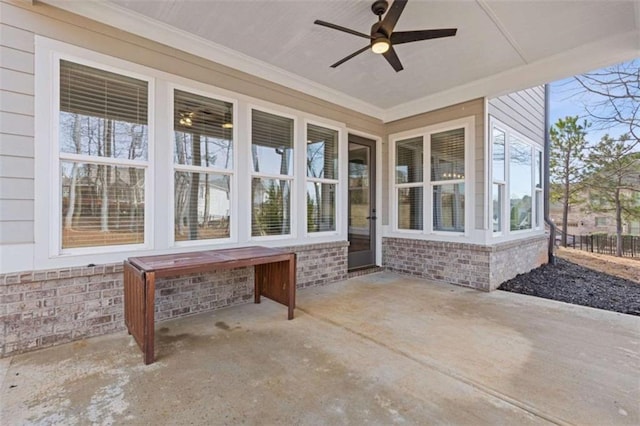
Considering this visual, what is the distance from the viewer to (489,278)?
4.67m

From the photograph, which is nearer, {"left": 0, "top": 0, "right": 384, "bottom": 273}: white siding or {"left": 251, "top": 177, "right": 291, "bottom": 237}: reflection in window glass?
{"left": 0, "top": 0, "right": 384, "bottom": 273}: white siding

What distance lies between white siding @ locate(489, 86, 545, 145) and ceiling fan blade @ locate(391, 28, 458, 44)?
251 centimetres

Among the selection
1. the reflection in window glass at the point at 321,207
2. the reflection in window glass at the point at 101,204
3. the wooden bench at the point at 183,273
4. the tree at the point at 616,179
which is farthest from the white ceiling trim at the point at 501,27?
the tree at the point at 616,179

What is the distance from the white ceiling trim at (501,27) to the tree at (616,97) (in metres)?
3.78

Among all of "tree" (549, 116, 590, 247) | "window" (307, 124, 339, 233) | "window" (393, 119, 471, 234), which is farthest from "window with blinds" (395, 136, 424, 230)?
"tree" (549, 116, 590, 247)

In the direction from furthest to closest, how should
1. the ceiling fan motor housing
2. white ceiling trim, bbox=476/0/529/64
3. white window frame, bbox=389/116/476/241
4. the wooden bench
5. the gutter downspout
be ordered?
the gutter downspout
white window frame, bbox=389/116/476/241
white ceiling trim, bbox=476/0/529/64
the ceiling fan motor housing
the wooden bench

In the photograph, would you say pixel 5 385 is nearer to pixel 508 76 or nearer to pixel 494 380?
pixel 494 380

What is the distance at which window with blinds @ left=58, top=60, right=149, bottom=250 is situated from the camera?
2877 mm

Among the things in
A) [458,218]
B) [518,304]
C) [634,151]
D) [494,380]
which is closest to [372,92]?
[458,218]

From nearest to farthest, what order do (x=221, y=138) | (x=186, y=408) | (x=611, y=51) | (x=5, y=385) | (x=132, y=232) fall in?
(x=186, y=408)
(x=5, y=385)
(x=132, y=232)
(x=611, y=51)
(x=221, y=138)

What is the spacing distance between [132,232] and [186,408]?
6.76 feet

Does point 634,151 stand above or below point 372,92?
below

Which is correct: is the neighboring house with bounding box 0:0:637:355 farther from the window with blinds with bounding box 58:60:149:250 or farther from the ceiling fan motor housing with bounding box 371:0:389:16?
the ceiling fan motor housing with bounding box 371:0:389:16

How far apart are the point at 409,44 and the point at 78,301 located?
14.8 ft
